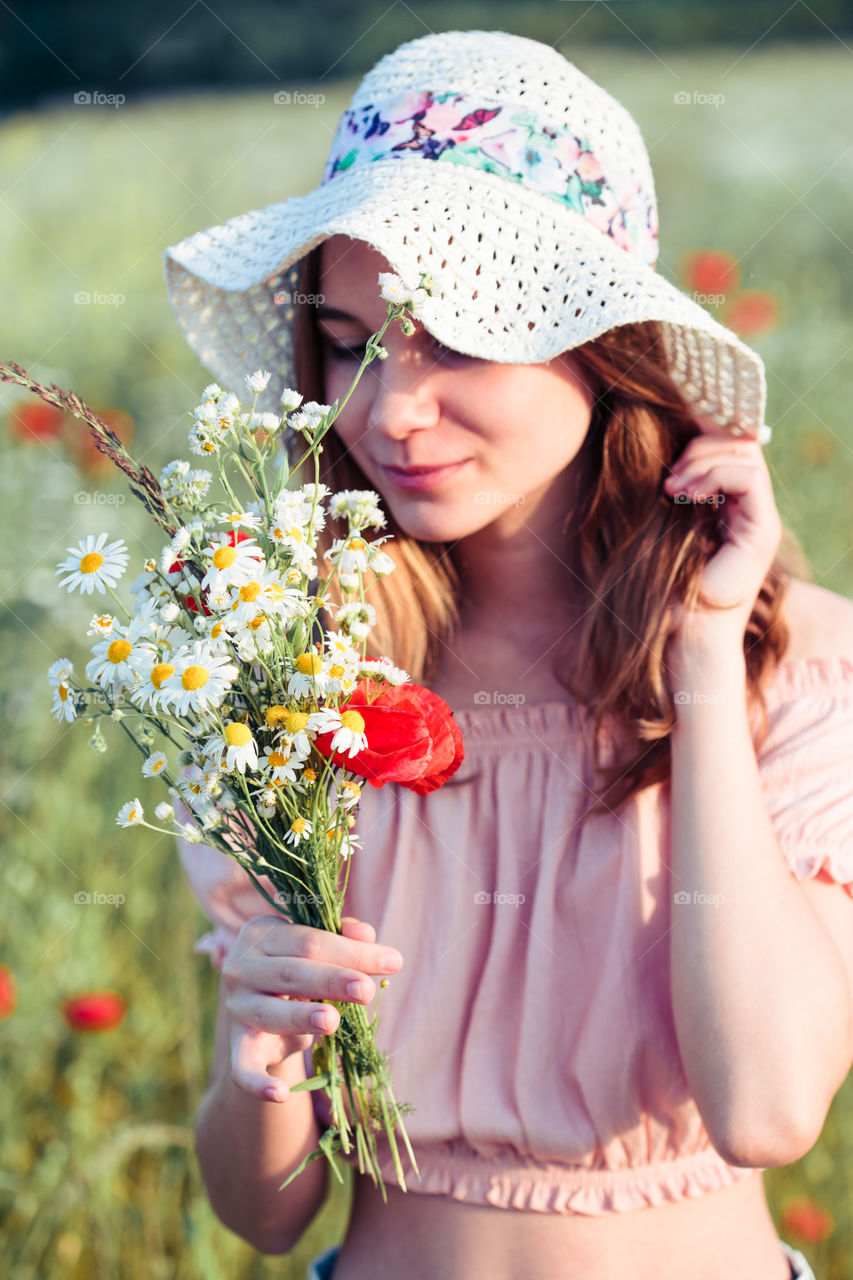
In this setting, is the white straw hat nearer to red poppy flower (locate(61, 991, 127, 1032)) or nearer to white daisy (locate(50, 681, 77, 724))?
white daisy (locate(50, 681, 77, 724))

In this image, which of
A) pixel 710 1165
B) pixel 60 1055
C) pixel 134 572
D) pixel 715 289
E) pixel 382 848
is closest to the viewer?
pixel 710 1165

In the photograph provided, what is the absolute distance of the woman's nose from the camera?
3.93ft

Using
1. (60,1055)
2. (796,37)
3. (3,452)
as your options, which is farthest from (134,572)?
(796,37)

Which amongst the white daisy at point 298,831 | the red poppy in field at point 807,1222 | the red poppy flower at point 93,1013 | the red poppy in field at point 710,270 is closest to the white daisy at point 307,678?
the white daisy at point 298,831

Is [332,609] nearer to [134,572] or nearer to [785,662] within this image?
[785,662]

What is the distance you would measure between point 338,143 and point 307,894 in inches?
38.2

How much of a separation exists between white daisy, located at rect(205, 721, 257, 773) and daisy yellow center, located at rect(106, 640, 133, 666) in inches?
3.7

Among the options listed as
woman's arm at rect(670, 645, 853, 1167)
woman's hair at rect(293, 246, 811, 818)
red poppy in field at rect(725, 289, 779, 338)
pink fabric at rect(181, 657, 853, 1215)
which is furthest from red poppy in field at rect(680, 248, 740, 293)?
woman's arm at rect(670, 645, 853, 1167)

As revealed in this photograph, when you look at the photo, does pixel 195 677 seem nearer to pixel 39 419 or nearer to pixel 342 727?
pixel 342 727

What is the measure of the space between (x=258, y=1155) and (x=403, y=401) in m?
0.89

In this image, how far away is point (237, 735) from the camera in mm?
818

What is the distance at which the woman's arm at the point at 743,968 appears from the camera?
1.14 metres

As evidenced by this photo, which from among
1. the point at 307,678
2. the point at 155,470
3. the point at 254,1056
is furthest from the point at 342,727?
the point at 155,470

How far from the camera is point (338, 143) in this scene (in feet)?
4.62
